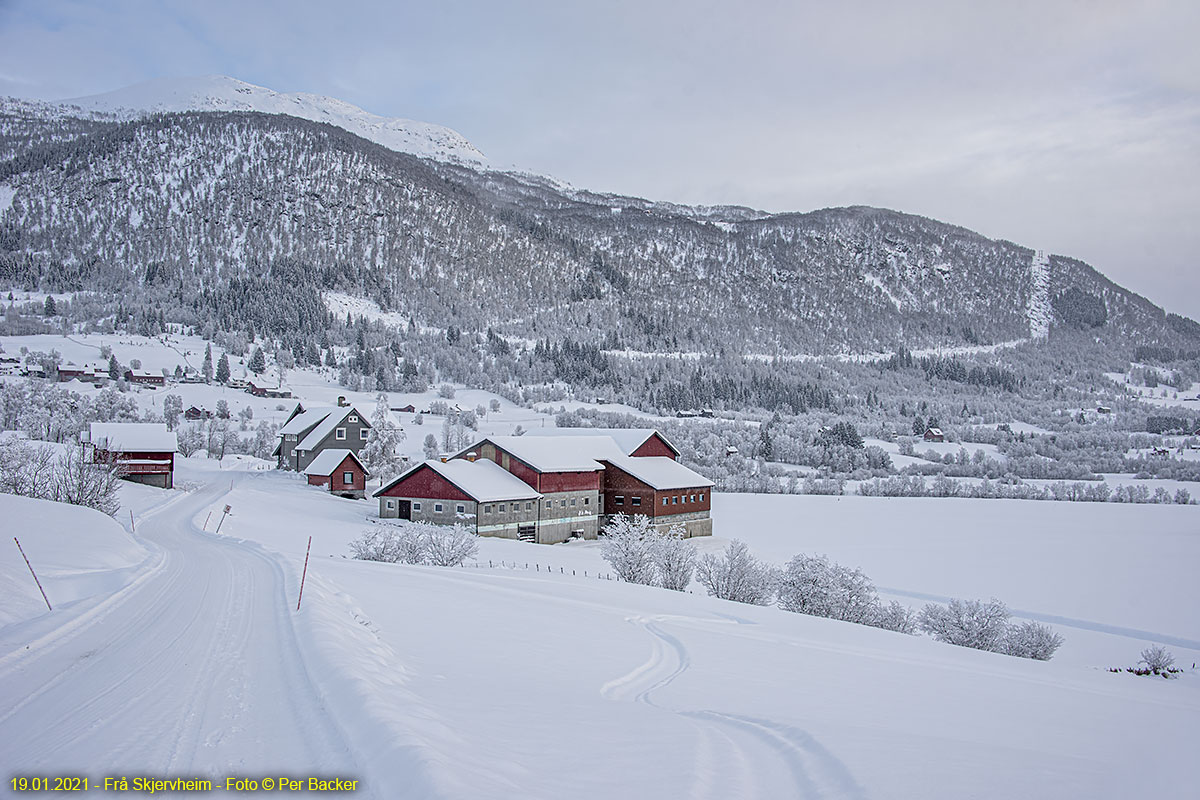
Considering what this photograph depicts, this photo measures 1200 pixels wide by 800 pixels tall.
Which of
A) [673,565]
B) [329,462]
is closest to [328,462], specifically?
[329,462]

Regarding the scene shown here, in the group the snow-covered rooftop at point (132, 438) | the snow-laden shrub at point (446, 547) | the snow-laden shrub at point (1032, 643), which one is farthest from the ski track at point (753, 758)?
the snow-covered rooftop at point (132, 438)

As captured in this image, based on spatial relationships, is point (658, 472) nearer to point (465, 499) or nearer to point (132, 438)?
point (465, 499)

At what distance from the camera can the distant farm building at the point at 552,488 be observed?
3994 cm

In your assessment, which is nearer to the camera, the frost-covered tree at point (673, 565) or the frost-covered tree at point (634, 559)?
the frost-covered tree at point (673, 565)

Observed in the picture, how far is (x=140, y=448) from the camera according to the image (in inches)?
1887

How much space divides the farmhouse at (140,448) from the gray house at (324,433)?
12.1 metres

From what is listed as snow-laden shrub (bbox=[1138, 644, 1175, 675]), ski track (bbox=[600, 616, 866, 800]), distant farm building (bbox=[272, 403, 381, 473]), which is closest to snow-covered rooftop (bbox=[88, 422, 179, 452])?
distant farm building (bbox=[272, 403, 381, 473])

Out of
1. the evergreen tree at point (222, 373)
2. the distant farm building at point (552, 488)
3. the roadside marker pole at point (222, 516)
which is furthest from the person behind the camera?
the evergreen tree at point (222, 373)

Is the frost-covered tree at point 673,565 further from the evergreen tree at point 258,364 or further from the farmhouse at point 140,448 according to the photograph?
the evergreen tree at point 258,364

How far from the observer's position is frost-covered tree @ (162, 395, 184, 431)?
84.7 metres

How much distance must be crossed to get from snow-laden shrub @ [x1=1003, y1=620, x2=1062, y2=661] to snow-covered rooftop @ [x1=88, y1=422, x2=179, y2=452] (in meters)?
50.7

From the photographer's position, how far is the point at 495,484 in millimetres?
41156

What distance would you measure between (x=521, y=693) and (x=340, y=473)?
4891 centimetres

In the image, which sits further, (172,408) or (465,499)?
(172,408)
